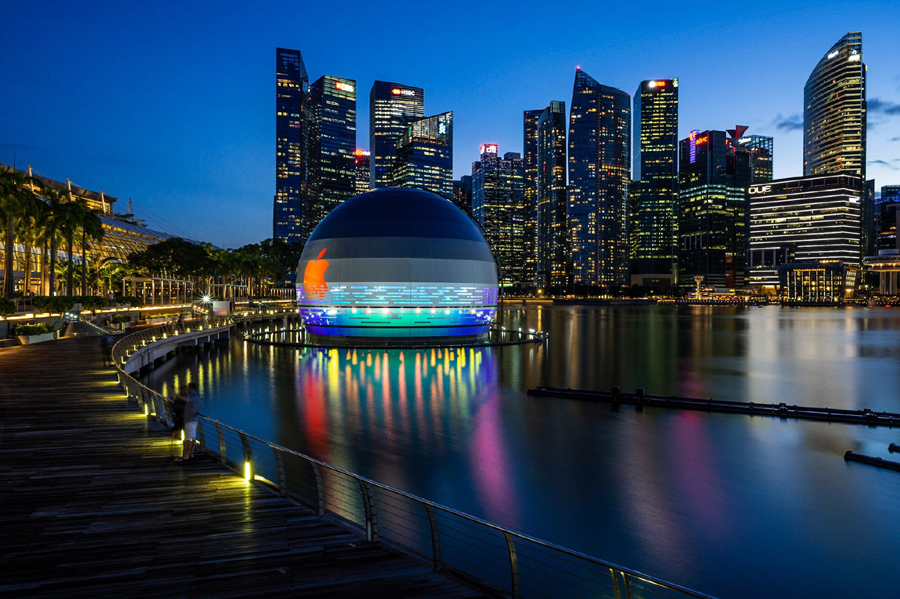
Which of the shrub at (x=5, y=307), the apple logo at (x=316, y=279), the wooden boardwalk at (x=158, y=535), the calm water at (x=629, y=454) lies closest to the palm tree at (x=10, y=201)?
the shrub at (x=5, y=307)

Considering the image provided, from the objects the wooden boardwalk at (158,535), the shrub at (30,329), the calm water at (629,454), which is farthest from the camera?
the shrub at (30,329)

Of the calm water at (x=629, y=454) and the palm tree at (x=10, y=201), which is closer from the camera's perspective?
the calm water at (x=629, y=454)

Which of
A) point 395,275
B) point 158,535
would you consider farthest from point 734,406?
point 395,275

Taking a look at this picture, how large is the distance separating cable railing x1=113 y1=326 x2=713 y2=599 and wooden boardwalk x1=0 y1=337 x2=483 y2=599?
1.48 feet

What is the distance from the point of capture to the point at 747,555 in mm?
11398

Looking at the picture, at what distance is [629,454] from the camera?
18.3m

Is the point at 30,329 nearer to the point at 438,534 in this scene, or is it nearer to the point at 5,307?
the point at 5,307

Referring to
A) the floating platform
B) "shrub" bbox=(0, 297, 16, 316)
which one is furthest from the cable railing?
"shrub" bbox=(0, 297, 16, 316)

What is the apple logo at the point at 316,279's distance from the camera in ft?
176

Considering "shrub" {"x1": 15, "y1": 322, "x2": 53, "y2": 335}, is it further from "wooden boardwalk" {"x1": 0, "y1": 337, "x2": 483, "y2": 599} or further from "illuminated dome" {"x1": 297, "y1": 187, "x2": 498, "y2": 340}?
"wooden boardwalk" {"x1": 0, "y1": 337, "x2": 483, "y2": 599}

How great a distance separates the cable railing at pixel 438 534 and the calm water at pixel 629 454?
0.59m

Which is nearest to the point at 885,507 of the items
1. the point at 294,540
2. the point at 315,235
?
the point at 294,540

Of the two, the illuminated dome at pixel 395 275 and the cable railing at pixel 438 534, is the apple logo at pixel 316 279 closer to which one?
the illuminated dome at pixel 395 275

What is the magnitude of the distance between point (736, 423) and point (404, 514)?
16.3 meters
